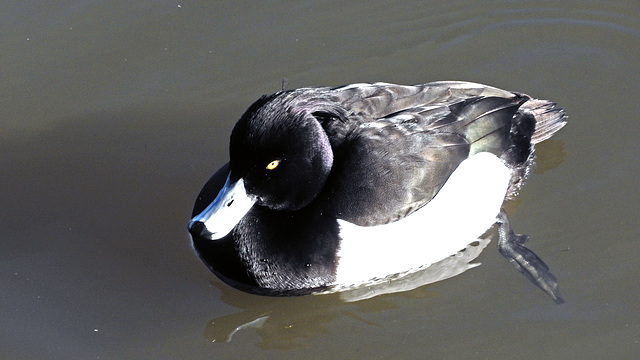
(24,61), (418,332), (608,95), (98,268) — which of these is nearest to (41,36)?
(24,61)

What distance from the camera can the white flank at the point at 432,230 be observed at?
4707 millimetres

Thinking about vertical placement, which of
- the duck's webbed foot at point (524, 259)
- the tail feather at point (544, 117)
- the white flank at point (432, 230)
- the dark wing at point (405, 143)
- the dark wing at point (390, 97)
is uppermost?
the dark wing at point (390, 97)

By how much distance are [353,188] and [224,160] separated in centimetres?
167

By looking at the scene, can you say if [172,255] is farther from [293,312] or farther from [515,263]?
[515,263]

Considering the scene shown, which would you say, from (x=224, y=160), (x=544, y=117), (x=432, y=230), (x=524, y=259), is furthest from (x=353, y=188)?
(x=544, y=117)

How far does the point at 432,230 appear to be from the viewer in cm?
492

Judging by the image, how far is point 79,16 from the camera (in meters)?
6.79

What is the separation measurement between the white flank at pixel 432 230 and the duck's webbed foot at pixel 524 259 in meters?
0.16

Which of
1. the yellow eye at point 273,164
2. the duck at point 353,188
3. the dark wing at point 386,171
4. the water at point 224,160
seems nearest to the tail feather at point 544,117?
the water at point 224,160

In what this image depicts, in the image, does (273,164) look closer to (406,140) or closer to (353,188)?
(353,188)

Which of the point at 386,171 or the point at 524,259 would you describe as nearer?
the point at 386,171

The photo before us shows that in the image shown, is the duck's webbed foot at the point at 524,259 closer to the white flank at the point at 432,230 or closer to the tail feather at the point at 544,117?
the white flank at the point at 432,230

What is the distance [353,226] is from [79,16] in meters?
3.52

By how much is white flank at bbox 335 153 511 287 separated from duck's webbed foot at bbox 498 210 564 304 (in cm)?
16
